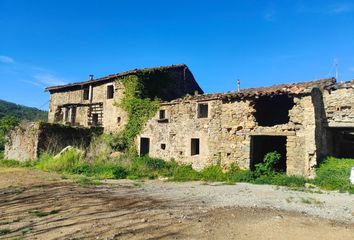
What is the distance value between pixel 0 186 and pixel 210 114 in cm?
1135

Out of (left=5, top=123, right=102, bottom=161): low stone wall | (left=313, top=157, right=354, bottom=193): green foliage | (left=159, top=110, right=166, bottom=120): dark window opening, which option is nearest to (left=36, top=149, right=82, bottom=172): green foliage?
(left=5, top=123, right=102, bottom=161): low stone wall

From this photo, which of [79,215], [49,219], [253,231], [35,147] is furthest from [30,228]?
[35,147]

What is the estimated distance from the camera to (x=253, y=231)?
7.39 m

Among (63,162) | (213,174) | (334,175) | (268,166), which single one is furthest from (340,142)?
(63,162)

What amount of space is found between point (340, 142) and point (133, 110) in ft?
44.6

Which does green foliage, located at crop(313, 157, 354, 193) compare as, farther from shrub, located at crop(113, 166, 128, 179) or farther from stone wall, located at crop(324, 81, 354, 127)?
shrub, located at crop(113, 166, 128, 179)

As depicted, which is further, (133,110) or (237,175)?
(133,110)

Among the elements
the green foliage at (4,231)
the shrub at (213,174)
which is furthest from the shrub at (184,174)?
the green foliage at (4,231)

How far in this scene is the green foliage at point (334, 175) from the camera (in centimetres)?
1425

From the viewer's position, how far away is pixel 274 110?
2103 cm

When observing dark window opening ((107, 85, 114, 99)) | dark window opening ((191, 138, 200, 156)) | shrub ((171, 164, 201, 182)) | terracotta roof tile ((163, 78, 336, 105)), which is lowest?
shrub ((171, 164, 201, 182))

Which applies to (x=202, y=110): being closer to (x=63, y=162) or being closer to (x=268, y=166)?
(x=268, y=166)

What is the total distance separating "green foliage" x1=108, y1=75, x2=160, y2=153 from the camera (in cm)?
2366

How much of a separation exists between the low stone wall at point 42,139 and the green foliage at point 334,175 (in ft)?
Answer: 54.2
